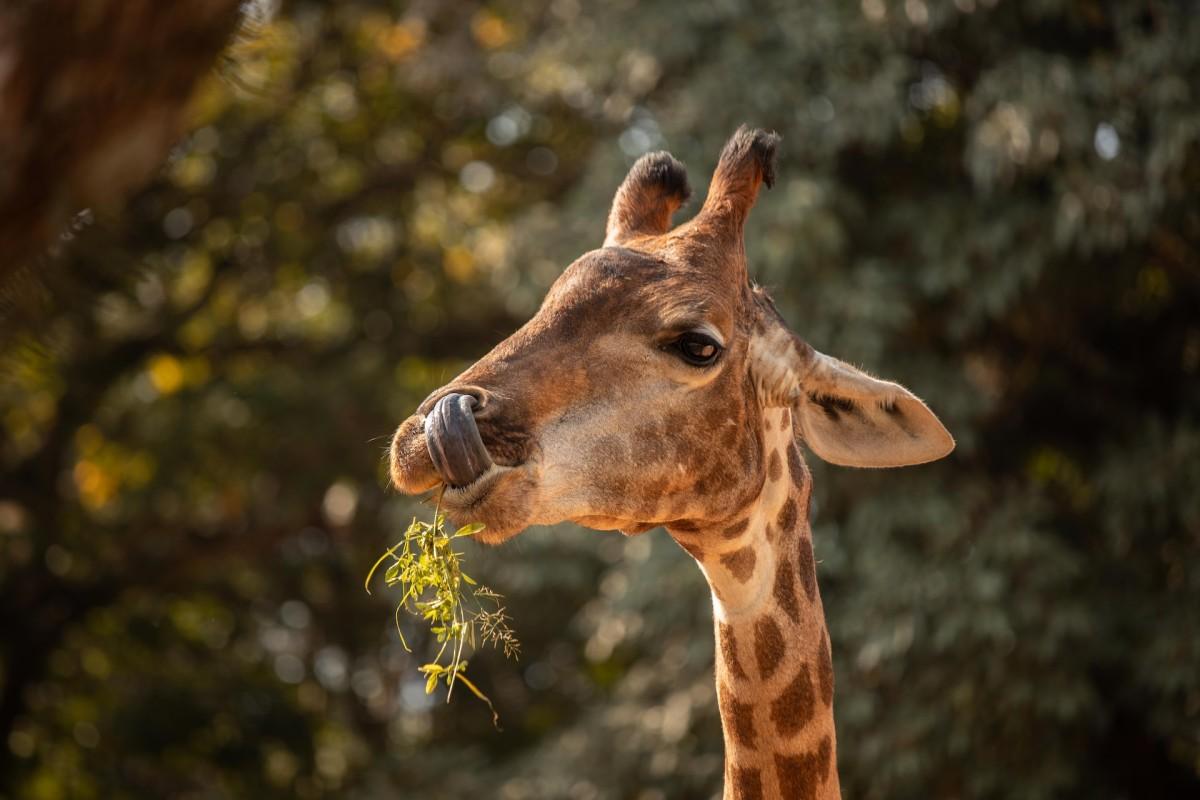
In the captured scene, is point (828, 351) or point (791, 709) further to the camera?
point (828, 351)

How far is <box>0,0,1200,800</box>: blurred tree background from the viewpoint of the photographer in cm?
746

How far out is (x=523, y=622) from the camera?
10812mm

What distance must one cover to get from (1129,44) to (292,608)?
32.4ft

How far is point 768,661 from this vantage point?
314cm

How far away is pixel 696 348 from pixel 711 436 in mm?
205

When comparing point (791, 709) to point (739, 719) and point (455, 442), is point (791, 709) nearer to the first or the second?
point (739, 719)

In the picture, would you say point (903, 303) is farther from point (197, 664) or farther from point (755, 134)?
point (197, 664)

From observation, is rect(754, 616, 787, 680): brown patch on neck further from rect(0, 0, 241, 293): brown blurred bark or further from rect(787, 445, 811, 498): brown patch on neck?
rect(0, 0, 241, 293): brown blurred bark

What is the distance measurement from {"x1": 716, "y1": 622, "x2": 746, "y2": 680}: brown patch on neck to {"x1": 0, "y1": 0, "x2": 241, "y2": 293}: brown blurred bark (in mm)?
1996

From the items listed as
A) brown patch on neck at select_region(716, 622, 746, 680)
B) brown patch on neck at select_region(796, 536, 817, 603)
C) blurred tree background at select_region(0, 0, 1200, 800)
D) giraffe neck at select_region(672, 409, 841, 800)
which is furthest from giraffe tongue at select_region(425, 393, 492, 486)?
blurred tree background at select_region(0, 0, 1200, 800)

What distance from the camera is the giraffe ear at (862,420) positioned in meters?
3.31

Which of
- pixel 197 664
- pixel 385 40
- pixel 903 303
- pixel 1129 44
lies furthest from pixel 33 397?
pixel 1129 44

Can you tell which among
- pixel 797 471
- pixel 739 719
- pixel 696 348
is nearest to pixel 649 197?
pixel 696 348

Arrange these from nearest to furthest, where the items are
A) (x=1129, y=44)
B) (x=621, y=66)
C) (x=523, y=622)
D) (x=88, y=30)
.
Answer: (x=88, y=30) < (x=1129, y=44) < (x=621, y=66) < (x=523, y=622)
